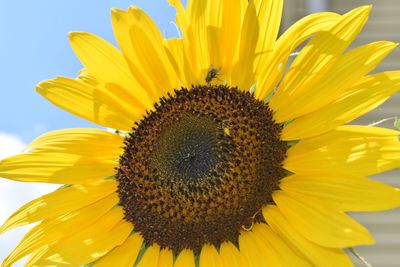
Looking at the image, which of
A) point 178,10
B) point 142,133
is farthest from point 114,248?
point 178,10

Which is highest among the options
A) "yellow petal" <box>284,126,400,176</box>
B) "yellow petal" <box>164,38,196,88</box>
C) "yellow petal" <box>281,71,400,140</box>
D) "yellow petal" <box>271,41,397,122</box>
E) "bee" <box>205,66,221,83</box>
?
"yellow petal" <box>164,38,196,88</box>

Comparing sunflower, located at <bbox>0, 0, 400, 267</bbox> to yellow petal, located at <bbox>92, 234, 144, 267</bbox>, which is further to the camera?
yellow petal, located at <bbox>92, 234, 144, 267</bbox>

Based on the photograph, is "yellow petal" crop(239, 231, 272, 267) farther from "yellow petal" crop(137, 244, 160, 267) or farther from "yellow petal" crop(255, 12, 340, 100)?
"yellow petal" crop(255, 12, 340, 100)

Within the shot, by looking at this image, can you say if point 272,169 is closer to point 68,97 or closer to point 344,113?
point 344,113

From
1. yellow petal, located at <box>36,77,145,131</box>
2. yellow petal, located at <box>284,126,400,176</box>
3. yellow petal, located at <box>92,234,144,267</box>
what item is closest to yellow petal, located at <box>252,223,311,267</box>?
yellow petal, located at <box>284,126,400,176</box>

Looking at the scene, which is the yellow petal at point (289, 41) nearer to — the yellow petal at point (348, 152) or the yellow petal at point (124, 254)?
the yellow petal at point (348, 152)

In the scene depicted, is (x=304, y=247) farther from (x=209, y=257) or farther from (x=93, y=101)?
(x=93, y=101)

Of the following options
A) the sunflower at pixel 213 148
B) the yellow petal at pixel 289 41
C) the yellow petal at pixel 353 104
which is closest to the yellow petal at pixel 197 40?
the sunflower at pixel 213 148
